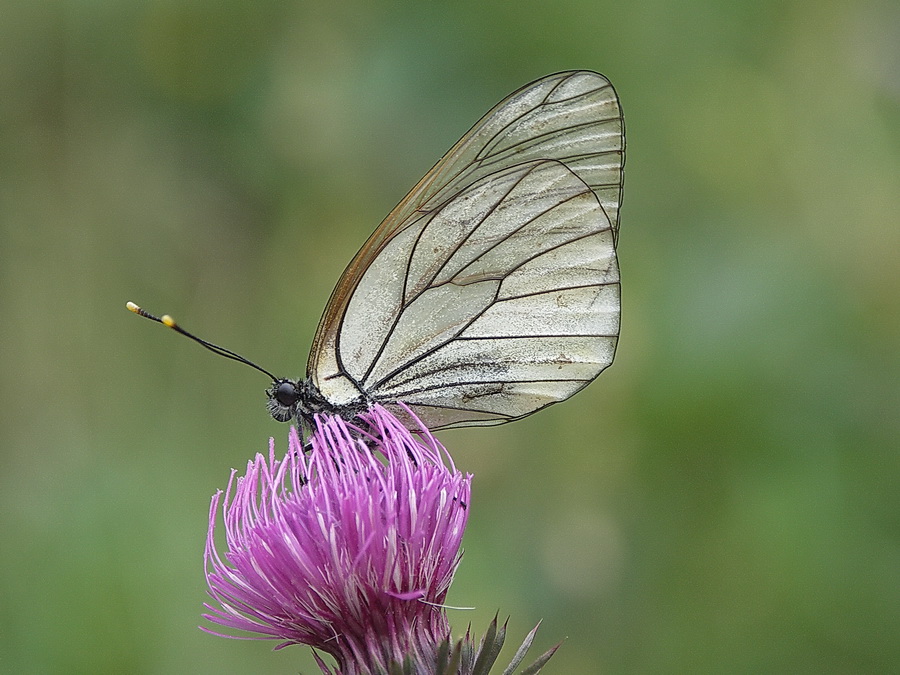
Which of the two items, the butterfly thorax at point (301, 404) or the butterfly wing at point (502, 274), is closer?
the butterfly thorax at point (301, 404)

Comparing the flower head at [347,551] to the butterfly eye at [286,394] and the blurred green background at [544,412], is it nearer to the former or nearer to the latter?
the butterfly eye at [286,394]

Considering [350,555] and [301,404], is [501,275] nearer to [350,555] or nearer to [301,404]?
[301,404]

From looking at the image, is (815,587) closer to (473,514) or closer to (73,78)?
(473,514)

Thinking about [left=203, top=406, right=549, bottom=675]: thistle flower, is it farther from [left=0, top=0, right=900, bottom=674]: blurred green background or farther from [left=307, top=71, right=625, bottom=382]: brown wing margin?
[left=0, top=0, right=900, bottom=674]: blurred green background

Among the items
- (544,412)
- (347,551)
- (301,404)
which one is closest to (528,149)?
(301,404)

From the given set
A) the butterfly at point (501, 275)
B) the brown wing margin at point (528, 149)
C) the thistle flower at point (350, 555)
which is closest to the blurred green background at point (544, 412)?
the butterfly at point (501, 275)

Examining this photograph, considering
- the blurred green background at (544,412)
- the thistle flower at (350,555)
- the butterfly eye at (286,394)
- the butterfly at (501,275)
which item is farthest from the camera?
the blurred green background at (544,412)
